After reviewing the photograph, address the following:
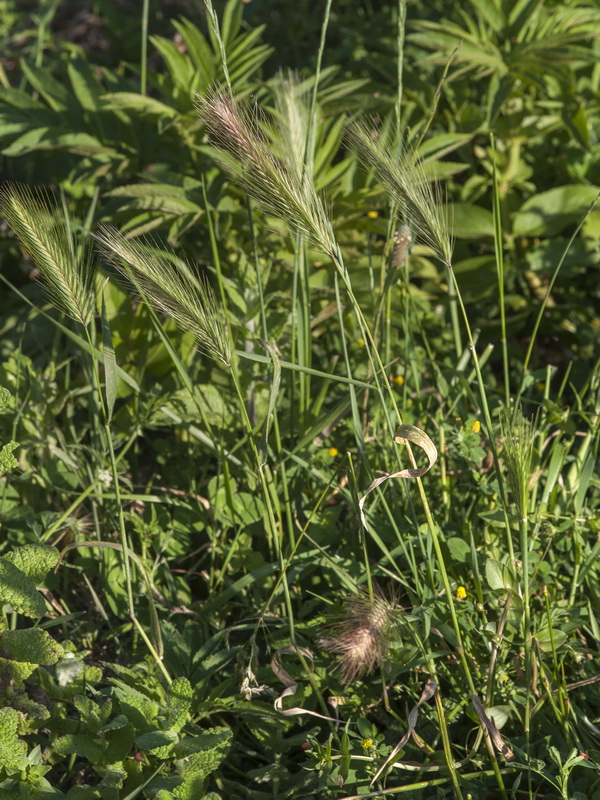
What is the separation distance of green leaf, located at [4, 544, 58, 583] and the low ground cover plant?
0.02 metres

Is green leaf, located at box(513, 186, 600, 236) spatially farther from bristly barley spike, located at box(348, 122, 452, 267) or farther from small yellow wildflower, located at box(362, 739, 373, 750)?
small yellow wildflower, located at box(362, 739, 373, 750)

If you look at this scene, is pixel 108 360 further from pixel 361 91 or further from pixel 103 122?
pixel 361 91

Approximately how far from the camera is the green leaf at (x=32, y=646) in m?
1.15

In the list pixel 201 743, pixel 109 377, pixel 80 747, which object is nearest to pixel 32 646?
pixel 80 747

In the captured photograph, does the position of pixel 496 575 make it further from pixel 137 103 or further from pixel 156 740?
pixel 137 103

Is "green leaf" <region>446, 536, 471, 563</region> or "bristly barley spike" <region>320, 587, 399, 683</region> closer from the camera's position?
"bristly barley spike" <region>320, 587, 399, 683</region>

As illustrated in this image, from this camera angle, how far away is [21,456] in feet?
5.47

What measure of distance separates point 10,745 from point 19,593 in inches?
7.7

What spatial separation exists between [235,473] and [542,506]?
59cm

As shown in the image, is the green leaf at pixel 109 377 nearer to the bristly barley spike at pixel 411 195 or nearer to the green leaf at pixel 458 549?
the bristly barley spike at pixel 411 195

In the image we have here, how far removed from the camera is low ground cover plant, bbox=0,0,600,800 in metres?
1.15

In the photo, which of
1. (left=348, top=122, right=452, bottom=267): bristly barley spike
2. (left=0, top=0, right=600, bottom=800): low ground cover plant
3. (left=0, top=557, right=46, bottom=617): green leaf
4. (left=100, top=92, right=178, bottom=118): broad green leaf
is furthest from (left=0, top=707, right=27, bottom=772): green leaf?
(left=100, top=92, right=178, bottom=118): broad green leaf

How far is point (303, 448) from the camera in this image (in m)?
1.51

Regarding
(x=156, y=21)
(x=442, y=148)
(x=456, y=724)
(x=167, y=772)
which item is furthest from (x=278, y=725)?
(x=156, y=21)
